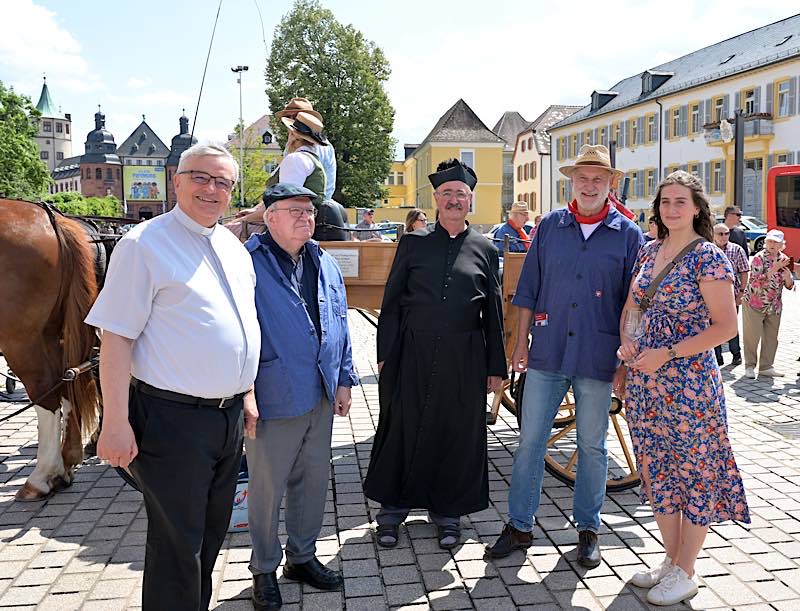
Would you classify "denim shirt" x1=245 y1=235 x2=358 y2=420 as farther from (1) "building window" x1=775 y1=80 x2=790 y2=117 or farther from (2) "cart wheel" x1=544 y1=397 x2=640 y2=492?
(1) "building window" x1=775 y1=80 x2=790 y2=117

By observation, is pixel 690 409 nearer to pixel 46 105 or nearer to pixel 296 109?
pixel 296 109

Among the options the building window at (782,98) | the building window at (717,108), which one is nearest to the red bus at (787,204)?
the building window at (782,98)

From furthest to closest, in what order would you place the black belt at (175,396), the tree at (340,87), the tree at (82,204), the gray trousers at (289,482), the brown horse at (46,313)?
the tree at (82,204), the tree at (340,87), the brown horse at (46,313), the gray trousers at (289,482), the black belt at (175,396)

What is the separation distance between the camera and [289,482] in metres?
3.55

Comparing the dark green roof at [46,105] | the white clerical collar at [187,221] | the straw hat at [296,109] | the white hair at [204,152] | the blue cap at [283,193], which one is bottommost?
the white clerical collar at [187,221]

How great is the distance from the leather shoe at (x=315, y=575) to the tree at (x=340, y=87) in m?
32.5

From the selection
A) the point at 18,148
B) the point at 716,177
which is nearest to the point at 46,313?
the point at 716,177

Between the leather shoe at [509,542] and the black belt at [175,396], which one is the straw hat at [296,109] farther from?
the leather shoe at [509,542]

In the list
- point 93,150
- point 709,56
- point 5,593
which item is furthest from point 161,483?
point 93,150

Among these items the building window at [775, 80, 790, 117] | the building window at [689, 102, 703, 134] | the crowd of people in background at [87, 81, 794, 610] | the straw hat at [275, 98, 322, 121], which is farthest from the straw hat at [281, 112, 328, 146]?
the building window at [689, 102, 703, 134]

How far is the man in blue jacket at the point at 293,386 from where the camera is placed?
323 centimetres

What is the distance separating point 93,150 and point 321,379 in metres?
137

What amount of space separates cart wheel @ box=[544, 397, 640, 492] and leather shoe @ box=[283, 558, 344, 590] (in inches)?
62.3

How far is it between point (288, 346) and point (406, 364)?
1.02 metres
